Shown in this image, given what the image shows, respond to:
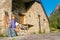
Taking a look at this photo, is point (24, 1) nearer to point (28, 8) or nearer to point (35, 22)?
point (28, 8)

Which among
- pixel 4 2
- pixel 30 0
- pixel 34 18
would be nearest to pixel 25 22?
pixel 34 18

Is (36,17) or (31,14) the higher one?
(31,14)

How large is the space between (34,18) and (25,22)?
1185 mm

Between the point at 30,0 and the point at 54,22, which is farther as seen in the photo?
the point at 54,22

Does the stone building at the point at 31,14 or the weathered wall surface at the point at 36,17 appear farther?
the weathered wall surface at the point at 36,17

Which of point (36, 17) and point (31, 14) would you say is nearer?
point (31, 14)

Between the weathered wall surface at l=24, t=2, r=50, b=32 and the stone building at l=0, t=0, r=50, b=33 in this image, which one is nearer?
the stone building at l=0, t=0, r=50, b=33

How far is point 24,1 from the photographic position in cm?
1859

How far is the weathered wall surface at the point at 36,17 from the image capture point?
18281 mm

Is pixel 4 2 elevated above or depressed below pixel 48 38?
above

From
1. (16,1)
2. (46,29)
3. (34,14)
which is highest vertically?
(16,1)

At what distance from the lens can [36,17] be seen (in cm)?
1888

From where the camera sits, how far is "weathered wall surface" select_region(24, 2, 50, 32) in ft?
60.0

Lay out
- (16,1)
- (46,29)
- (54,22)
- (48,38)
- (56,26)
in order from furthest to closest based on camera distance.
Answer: (54,22), (56,26), (46,29), (16,1), (48,38)
